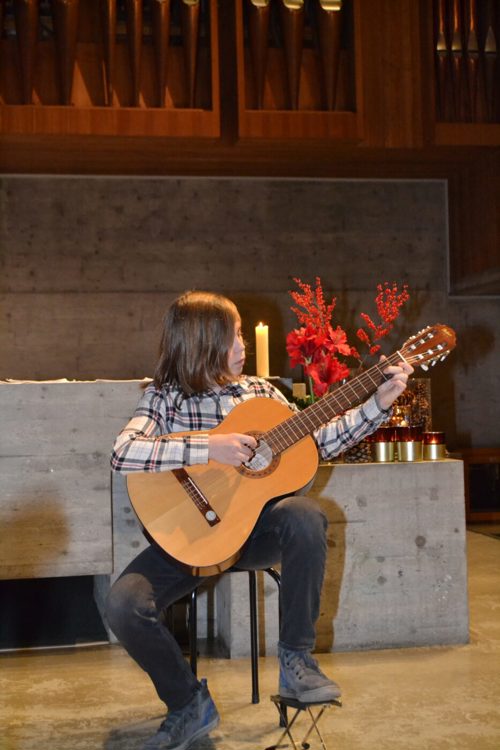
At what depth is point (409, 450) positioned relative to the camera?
336cm

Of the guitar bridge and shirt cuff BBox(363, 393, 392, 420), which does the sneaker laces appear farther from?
shirt cuff BBox(363, 393, 392, 420)

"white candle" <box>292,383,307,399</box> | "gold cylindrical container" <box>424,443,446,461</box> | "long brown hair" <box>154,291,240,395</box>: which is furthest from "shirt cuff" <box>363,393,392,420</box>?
"white candle" <box>292,383,307,399</box>

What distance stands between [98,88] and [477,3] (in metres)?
2.64

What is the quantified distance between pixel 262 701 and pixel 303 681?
574mm

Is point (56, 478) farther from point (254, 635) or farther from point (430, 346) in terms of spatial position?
point (430, 346)

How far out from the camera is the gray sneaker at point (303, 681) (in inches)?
83.4

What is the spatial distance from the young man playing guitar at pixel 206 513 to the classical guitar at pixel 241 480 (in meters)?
0.01

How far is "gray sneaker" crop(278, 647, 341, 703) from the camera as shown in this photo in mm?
2117

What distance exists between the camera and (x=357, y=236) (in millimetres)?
6941

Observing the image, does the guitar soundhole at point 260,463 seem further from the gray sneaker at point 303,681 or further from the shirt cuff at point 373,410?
the gray sneaker at point 303,681

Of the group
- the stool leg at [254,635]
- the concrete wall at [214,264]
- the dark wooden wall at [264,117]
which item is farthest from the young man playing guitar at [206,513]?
the concrete wall at [214,264]

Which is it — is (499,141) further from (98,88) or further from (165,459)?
(165,459)

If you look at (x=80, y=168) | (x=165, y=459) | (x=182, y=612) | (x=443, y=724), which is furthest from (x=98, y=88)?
(x=443, y=724)

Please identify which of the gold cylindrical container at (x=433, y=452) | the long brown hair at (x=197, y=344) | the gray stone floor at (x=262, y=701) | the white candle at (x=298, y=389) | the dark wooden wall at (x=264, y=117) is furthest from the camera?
the dark wooden wall at (x=264, y=117)
